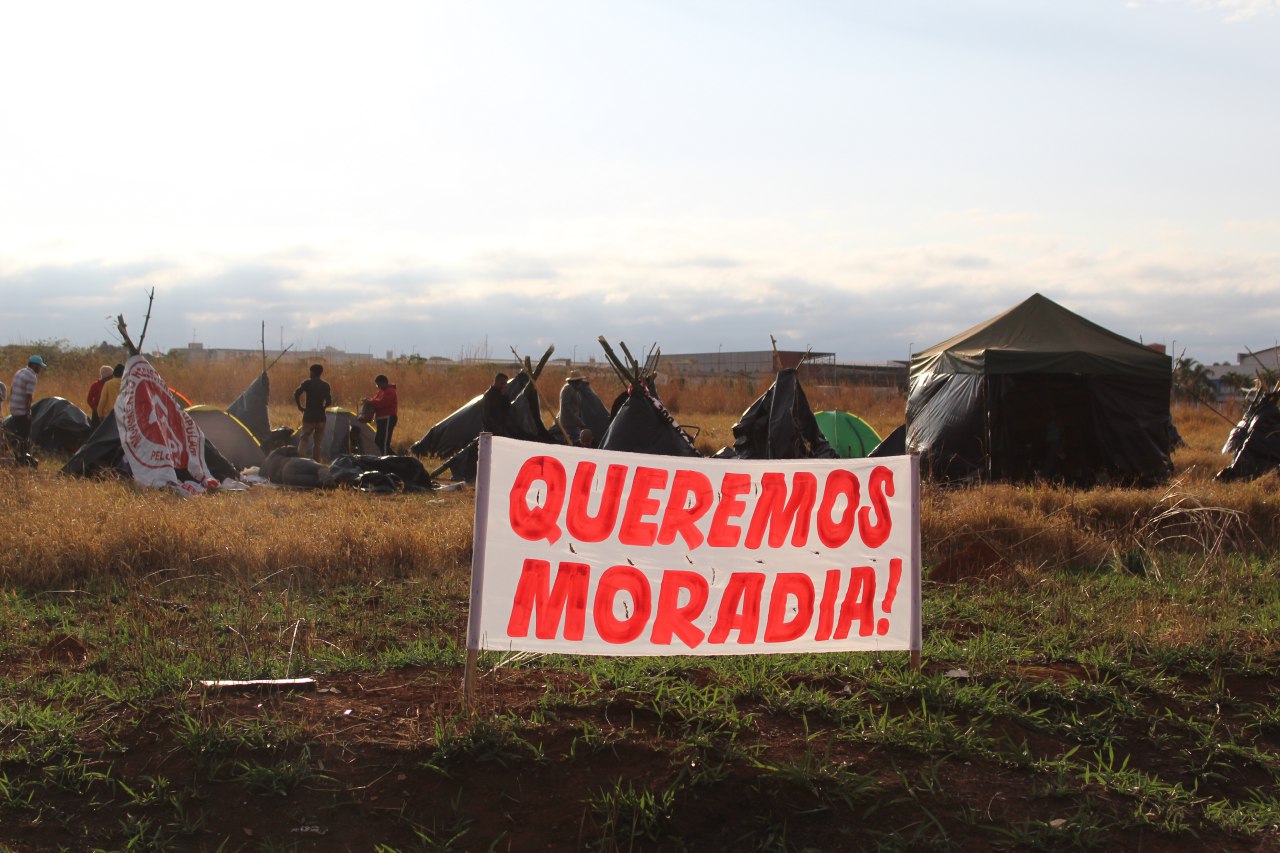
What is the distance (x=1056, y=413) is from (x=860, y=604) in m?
10.2

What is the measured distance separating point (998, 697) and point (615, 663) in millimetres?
1737

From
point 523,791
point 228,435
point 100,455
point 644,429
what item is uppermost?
point 644,429

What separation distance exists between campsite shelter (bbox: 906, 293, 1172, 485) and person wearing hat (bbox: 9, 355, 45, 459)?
12.0 meters

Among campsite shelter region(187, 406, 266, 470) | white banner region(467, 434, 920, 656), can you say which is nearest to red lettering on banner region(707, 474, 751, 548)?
white banner region(467, 434, 920, 656)

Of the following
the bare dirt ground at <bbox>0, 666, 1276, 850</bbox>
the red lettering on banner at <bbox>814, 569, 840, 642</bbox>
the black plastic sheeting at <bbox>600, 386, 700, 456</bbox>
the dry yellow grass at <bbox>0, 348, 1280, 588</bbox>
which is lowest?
the bare dirt ground at <bbox>0, 666, 1276, 850</bbox>

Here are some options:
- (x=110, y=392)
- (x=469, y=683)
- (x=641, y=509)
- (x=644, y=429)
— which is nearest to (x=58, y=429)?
(x=110, y=392)

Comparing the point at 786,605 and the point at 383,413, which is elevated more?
the point at 383,413

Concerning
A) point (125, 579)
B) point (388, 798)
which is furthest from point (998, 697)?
point (125, 579)

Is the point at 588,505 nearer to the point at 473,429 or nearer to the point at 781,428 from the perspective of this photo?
the point at 781,428

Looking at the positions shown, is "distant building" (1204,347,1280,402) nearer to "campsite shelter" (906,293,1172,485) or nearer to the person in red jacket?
"campsite shelter" (906,293,1172,485)

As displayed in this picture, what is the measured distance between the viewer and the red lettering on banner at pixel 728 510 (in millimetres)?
4543

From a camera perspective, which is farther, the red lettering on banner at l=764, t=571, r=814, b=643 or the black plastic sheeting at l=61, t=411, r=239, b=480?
the black plastic sheeting at l=61, t=411, r=239, b=480

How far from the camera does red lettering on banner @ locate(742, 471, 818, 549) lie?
4.60 m

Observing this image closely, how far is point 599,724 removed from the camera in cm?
426
